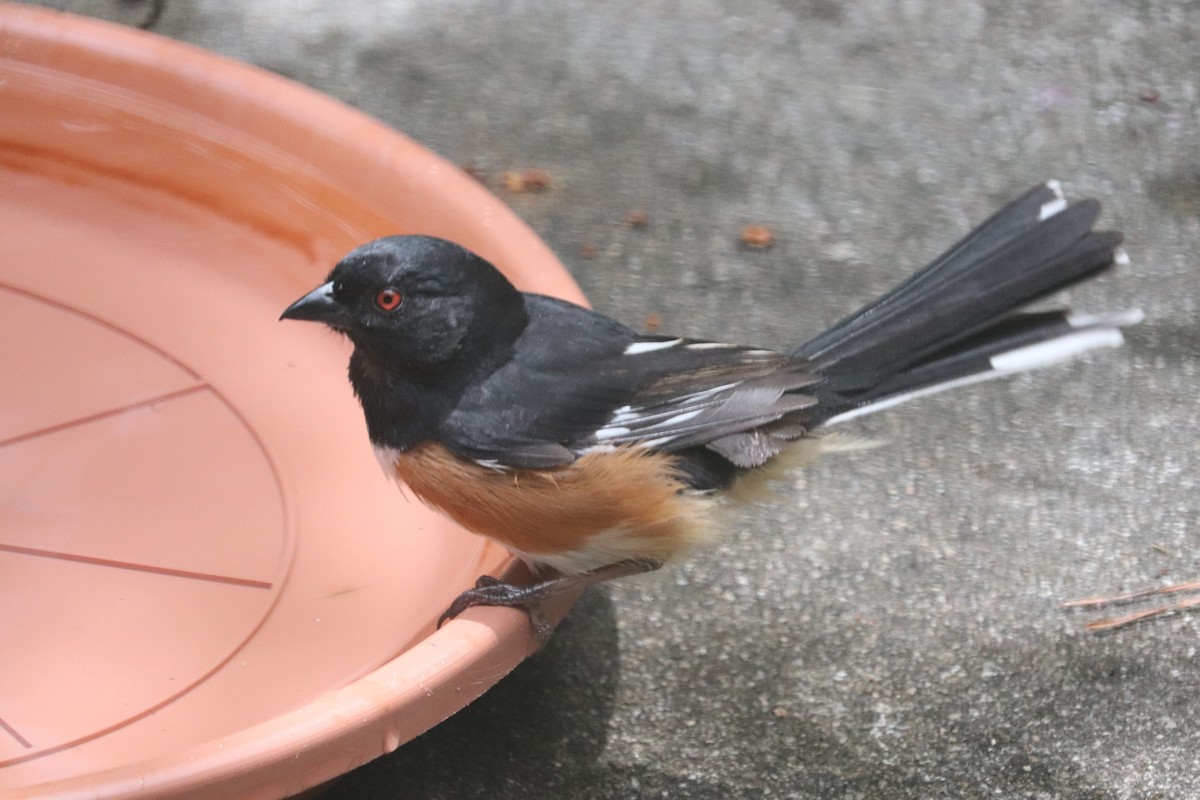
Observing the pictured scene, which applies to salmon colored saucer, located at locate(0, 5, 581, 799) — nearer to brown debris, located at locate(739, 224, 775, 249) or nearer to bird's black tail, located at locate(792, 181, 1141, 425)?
bird's black tail, located at locate(792, 181, 1141, 425)

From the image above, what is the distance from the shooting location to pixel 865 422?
11.3 ft

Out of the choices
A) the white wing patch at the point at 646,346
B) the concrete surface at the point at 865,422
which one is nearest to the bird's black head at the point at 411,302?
the white wing patch at the point at 646,346

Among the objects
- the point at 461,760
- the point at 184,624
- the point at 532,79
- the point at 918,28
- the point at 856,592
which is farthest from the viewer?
the point at 918,28

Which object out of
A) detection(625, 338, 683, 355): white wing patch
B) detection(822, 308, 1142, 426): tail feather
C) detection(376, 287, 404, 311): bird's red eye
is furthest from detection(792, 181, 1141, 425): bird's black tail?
detection(376, 287, 404, 311): bird's red eye

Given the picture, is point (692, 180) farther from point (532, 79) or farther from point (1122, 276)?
point (1122, 276)

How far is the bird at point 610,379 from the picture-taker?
90.5 inches

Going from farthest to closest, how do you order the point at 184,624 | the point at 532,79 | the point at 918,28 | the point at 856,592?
the point at 918,28 < the point at 532,79 < the point at 856,592 < the point at 184,624

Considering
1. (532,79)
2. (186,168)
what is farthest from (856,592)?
(532,79)

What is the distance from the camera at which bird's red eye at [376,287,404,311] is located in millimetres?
2275

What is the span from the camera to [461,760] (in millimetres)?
2564

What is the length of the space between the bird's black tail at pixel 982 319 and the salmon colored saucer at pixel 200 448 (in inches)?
25.7

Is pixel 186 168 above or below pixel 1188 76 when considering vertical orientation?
above

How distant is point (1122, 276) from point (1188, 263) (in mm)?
225

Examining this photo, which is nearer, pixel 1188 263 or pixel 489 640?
pixel 489 640
